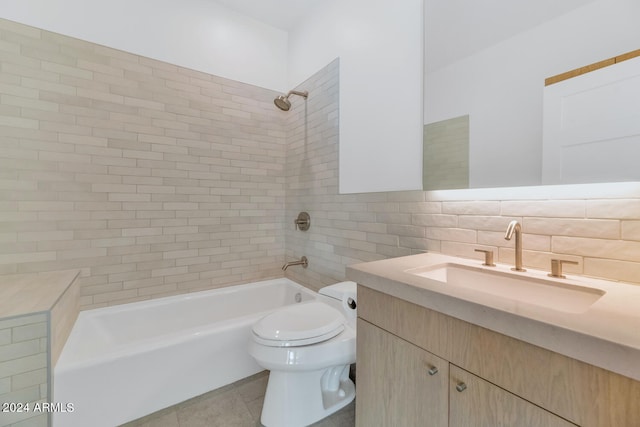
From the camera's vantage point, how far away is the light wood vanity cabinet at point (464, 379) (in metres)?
0.51

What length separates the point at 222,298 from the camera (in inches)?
Result: 87.9

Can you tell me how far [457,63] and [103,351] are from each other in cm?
231

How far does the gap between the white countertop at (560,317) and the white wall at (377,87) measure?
78cm

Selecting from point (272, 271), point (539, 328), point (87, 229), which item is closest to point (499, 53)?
point (539, 328)

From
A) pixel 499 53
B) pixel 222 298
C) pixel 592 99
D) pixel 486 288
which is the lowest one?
pixel 222 298

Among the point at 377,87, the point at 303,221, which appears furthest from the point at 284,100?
the point at 303,221

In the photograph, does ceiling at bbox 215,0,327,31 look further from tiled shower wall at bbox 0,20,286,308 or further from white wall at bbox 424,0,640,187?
white wall at bbox 424,0,640,187

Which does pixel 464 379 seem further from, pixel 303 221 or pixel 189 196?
pixel 189 196

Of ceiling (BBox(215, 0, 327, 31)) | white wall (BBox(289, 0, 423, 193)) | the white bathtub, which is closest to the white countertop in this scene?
white wall (BBox(289, 0, 423, 193))

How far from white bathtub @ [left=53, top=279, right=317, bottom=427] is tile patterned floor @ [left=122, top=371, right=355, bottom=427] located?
40 mm

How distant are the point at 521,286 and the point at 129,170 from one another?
7.86 ft

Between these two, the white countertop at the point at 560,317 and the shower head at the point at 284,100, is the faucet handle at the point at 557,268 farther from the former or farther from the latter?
the shower head at the point at 284,100

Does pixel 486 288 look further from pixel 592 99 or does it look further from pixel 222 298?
pixel 222 298

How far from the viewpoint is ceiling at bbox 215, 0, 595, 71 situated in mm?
1021
